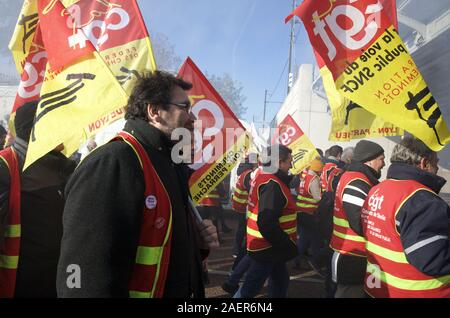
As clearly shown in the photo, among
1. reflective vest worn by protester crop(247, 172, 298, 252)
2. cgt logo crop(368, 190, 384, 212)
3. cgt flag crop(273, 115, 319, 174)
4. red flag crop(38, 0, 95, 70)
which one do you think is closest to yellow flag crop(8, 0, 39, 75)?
red flag crop(38, 0, 95, 70)

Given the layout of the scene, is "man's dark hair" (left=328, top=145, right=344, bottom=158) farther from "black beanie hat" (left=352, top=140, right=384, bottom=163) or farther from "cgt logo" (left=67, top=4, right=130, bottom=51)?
"cgt logo" (left=67, top=4, right=130, bottom=51)

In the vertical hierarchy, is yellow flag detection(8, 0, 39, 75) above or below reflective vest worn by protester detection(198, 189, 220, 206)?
above

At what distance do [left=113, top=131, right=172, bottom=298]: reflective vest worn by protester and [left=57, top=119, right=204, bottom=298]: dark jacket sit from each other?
0.14ft

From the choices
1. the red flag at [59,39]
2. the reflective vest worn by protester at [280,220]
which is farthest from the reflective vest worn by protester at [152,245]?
the reflective vest worn by protester at [280,220]

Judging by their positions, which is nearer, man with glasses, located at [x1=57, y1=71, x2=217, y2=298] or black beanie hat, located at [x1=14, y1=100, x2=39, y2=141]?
man with glasses, located at [x1=57, y1=71, x2=217, y2=298]

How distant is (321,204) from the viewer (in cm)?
652

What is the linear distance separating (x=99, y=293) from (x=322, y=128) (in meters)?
14.8

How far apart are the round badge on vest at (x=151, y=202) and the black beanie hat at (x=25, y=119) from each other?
1.38 metres

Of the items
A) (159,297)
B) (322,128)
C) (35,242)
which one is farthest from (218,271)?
(322,128)

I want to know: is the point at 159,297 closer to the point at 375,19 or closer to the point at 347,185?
the point at 347,185

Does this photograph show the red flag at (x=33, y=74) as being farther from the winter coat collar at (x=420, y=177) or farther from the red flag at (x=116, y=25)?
the winter coat collar at (x=420, y=177)

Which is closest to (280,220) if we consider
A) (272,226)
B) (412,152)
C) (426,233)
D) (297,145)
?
(272,226)

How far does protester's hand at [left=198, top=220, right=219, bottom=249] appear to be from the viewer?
6.91 feet

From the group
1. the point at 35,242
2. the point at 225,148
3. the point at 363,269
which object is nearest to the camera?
the point at 35,242
